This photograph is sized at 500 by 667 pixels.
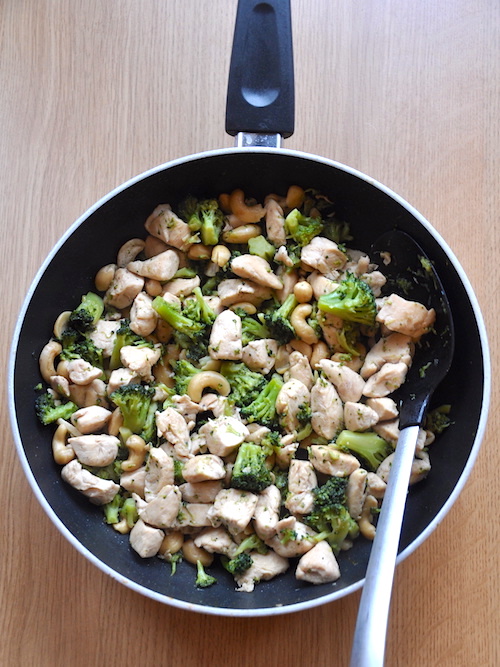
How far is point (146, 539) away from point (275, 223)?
81cm

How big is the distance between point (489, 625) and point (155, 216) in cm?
126

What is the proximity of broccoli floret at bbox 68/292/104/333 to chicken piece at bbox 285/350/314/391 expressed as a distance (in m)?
0.49

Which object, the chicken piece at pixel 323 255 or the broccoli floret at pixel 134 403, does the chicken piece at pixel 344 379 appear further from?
the broccoli floret at pixel 134 403

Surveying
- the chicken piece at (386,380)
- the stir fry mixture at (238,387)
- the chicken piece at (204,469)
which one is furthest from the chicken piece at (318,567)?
the chicken piece at (386,380)

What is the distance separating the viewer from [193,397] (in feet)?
5.55

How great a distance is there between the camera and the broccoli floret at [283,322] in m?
1.71

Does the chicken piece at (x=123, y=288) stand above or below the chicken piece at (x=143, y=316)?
above

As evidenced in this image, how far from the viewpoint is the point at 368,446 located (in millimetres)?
1654

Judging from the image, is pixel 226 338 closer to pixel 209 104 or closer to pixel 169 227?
pixel 169 227

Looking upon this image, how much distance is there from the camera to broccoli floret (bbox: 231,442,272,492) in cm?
160

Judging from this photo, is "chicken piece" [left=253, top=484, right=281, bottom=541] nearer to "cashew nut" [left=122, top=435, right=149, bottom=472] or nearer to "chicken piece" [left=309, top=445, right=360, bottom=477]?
"chicken piece" [left=309, top=445, right=360, bottom=477]

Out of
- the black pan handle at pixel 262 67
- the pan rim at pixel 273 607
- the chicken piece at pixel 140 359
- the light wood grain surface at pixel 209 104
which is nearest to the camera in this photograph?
the pan rim at pixel 273 607

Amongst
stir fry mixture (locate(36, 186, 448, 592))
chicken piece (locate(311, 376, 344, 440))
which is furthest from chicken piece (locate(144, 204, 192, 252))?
chicken piece (locate(311, 376, 344, 440))

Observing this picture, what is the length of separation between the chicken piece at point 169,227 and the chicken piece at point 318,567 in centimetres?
78
